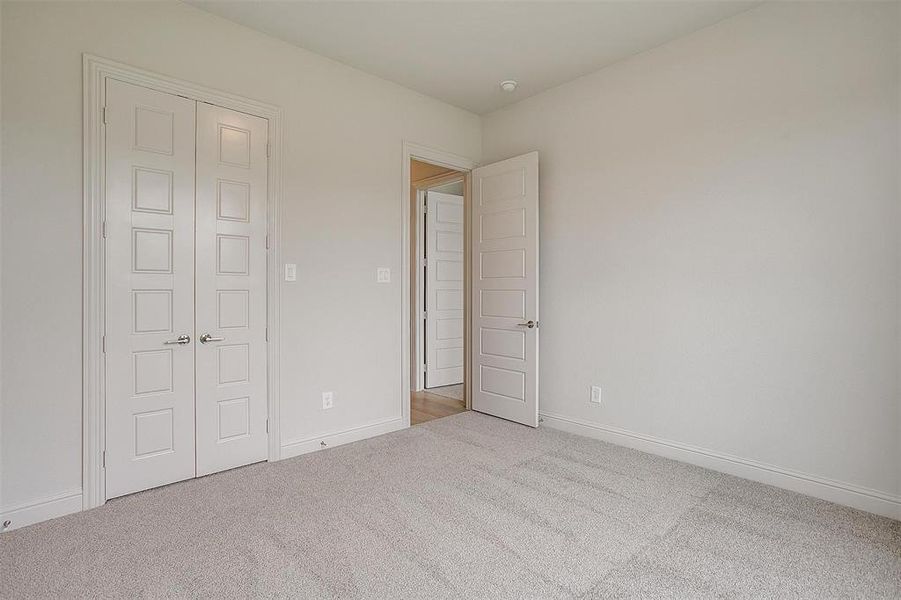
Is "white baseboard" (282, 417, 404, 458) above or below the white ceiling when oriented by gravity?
below

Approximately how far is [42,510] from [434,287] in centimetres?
387

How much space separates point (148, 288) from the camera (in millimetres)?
2588

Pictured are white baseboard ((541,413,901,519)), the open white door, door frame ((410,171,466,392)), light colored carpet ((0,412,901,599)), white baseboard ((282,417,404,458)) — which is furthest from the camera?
door frame ((410,171,466,392))

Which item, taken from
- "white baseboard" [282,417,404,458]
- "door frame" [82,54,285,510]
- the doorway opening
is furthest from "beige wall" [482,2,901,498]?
"door frame" [82,54,285,510]

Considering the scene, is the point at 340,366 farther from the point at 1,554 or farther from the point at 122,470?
the point at 1,554

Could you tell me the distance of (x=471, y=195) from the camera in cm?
445

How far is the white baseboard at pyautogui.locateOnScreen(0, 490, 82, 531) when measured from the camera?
221 cm

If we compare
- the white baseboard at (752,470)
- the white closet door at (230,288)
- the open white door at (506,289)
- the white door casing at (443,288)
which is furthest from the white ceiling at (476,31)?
the white baseboard at (752,470)

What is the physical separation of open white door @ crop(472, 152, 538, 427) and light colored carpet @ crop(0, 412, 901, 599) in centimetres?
106

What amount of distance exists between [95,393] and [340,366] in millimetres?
1496

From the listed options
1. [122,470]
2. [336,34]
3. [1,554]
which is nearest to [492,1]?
[336,34]

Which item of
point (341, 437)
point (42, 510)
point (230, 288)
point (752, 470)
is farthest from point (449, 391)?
point (42, 510)

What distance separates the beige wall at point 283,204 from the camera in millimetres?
2229

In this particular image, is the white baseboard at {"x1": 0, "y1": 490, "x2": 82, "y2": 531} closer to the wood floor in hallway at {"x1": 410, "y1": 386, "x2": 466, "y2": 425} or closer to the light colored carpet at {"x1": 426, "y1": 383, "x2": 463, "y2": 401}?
the wood floor in hallway at {"x1": 410, "y1": 386, "x2": 466, "y2": 425}
